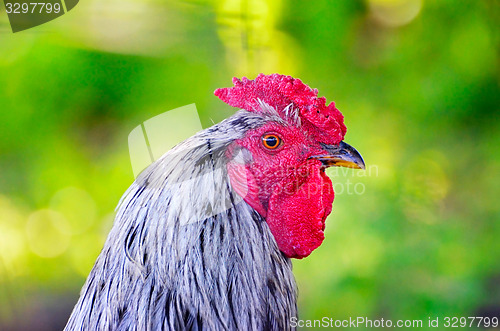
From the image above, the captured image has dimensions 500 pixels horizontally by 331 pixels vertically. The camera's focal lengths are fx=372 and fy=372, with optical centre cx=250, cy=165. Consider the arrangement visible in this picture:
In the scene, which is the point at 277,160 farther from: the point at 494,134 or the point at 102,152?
the point at 494,134

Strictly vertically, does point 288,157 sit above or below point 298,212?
above

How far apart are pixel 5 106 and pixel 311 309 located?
99.2 inches

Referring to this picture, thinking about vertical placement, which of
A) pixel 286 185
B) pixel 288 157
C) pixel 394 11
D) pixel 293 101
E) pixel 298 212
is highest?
pixel 394 11

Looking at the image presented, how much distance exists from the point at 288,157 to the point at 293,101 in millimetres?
229

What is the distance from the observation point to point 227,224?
51.7 inches

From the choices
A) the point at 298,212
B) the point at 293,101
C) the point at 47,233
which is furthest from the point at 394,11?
the point at 47,233

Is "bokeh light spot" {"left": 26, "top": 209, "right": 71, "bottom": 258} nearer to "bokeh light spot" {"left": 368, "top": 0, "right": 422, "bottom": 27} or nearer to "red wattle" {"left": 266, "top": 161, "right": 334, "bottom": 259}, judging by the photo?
"red wattle" {"left": 266, "top": 161, "right": 334, "bottom": 259}

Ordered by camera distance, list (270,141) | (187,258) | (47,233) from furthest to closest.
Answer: (47,233) → (270,141) → (187,258)

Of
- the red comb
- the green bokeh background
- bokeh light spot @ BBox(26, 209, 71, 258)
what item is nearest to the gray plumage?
the red comb

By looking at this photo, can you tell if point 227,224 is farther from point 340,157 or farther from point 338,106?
point 338,106

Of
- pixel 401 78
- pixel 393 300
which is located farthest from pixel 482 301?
pixel 401 78

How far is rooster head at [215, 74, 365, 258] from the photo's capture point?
4.56 feet

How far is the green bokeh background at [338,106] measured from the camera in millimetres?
2455

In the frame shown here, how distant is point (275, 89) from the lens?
58.8 inches
